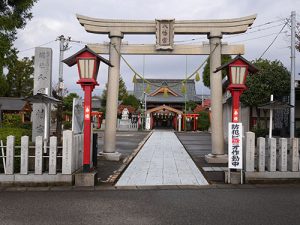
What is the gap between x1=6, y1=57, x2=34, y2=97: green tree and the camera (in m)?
48.6

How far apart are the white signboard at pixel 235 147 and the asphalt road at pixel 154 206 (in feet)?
2.91

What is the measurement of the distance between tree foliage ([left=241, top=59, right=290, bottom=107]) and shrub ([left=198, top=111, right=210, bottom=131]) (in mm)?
24629

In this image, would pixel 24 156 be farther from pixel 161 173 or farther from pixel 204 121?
pixel 204 121

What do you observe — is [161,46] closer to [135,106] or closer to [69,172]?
[69,172]

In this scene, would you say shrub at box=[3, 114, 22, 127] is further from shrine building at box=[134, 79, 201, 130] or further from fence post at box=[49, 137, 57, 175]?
shrine building at box=[134, 79, 201, 130]

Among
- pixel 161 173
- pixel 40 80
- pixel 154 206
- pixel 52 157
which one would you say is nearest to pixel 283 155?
pixel 161 173

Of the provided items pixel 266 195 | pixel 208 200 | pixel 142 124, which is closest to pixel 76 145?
pixel 208 200

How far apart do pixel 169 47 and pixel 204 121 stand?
32.5m

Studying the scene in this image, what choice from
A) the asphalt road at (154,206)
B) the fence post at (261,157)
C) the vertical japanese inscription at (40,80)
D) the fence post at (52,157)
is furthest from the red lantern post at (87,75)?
the fence post at (261,157)

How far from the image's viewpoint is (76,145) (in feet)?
32.4

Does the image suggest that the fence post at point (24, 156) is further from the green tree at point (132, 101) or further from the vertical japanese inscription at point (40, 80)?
the green tree at point (132, 101)

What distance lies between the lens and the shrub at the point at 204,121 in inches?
1785

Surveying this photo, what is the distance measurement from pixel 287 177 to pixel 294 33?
1051 cm

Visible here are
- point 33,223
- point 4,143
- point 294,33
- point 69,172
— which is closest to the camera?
point 33,223
